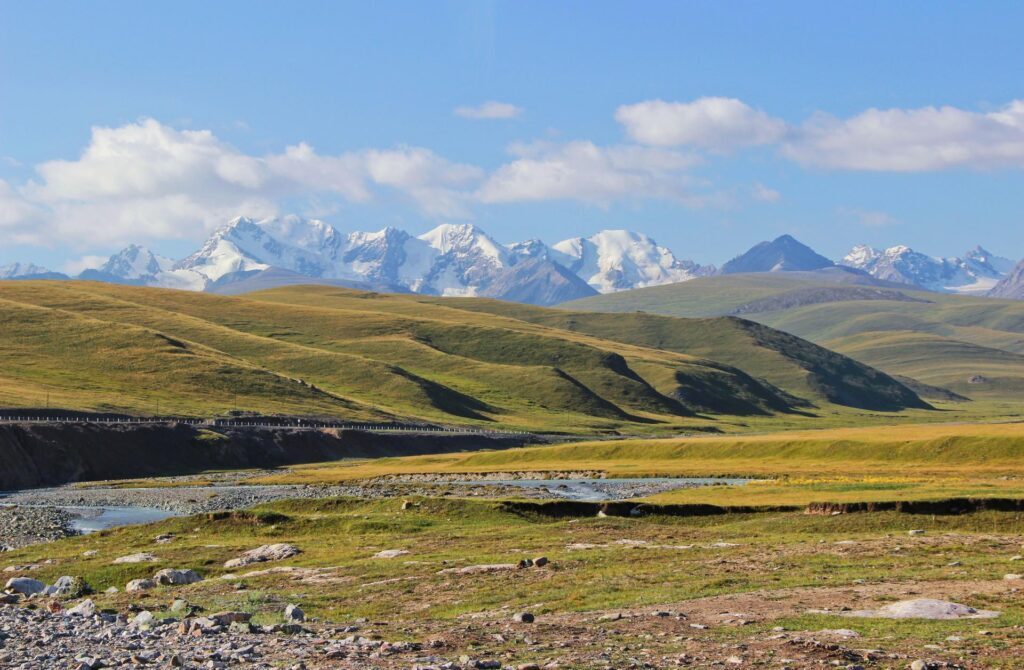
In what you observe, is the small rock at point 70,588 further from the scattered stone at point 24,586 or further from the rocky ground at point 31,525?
the rocky ground at point 31,525

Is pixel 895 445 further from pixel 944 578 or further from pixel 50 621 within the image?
pixel 50 621

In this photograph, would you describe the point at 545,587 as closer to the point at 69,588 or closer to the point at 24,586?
the point at 69,588

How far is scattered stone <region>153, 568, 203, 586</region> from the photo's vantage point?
45.7 m

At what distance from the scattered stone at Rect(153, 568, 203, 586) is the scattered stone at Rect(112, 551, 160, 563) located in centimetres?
639

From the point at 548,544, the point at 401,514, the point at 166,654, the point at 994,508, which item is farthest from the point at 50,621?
the point at 994,508

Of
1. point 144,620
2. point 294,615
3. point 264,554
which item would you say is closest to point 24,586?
point 264,554

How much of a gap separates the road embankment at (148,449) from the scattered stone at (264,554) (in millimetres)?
80739

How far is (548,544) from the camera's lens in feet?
171

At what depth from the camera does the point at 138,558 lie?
53281mm

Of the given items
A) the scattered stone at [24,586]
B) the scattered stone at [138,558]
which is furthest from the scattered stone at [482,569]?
the scattered stone at [138,558]

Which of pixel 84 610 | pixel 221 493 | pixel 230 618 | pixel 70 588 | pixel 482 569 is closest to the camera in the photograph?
pixel 230 618

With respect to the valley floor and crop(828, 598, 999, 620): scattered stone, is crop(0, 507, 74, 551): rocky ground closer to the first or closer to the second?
the valley floor

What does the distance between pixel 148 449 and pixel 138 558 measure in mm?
102982

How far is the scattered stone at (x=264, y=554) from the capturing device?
50875mm
